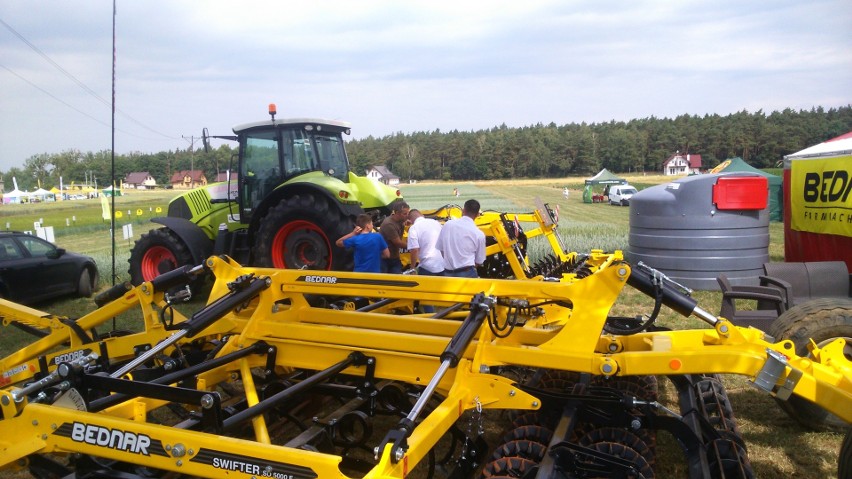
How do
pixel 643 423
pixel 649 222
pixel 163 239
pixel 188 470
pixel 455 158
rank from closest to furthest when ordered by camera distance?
pixel 188 470
pixel 643 423
pixel 163 239
pixel 649 222
pixel 455 158

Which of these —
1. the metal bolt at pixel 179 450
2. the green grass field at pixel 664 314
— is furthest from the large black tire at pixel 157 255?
the metal bolt at pixel 179 450

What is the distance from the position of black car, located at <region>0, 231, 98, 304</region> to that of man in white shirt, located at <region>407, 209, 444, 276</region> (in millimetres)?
6694

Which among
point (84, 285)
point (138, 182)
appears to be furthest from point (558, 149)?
point (84, 285)

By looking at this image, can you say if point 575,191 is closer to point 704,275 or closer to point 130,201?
point 130,201

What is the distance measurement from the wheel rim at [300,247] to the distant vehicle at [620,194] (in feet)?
99.2

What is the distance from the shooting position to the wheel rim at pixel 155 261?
988cm

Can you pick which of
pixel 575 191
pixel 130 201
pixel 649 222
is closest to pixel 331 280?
pixel 649 222

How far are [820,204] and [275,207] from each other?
7370 millimetres

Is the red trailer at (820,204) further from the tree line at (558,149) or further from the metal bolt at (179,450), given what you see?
the tree line at (558,149)

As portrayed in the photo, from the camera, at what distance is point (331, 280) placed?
3.97 metres

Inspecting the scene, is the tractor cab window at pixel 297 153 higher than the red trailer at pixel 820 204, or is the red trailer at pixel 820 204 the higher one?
the tractor cab window at pixel 297 153

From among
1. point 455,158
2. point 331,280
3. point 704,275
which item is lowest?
point 704,275

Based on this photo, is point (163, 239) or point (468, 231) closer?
point (468, 231)

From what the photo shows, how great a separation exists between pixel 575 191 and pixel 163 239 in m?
44.3
